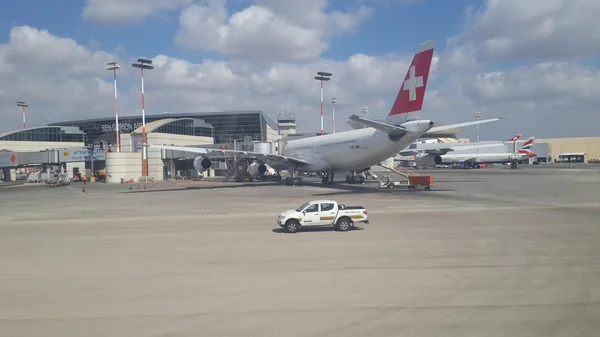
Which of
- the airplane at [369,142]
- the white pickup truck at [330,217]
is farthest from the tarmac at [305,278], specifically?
the airplane at [369,142]

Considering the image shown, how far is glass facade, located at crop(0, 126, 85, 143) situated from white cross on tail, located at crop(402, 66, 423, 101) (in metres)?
89.8

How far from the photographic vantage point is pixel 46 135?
104188 millimetres

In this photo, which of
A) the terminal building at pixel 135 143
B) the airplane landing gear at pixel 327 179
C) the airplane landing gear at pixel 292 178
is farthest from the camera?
the terminal building at pixel 135 143

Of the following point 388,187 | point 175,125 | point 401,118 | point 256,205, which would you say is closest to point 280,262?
point 256,205

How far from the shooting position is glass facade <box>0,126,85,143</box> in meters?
98.1

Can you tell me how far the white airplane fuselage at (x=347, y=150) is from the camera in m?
41.1

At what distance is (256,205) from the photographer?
3328cm

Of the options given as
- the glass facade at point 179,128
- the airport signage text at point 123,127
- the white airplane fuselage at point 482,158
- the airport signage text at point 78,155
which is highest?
the airport signage text at point 123,127

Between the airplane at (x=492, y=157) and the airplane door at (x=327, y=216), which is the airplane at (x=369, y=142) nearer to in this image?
the airplane door at (x=327, y=216)

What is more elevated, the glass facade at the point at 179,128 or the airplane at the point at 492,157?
the glass facade at the point at 179,128

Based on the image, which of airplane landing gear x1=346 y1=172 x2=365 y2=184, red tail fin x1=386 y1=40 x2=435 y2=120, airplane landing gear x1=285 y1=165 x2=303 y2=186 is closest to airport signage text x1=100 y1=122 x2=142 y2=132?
airplane landing gear x1=285 y1=165 x2=303 y2=186

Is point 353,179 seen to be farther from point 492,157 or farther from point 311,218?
point 492,157

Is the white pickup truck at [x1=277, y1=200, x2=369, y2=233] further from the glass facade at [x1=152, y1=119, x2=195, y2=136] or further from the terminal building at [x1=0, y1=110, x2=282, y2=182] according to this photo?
the glass facade at [x1=152, y1=119, x2=195, y2=136]

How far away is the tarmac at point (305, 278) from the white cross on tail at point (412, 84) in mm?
16181
